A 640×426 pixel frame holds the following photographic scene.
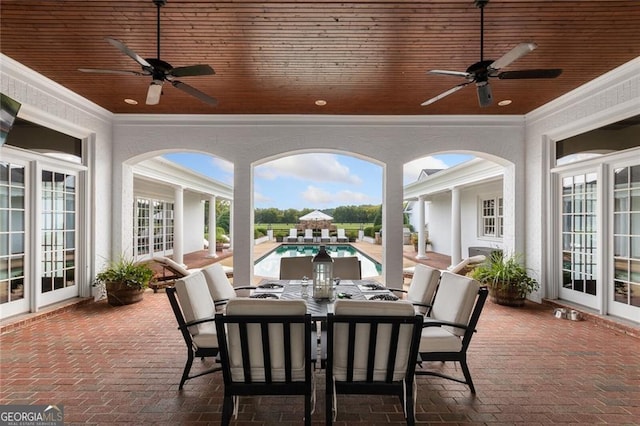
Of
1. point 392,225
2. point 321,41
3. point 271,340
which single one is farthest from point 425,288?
point 321,41

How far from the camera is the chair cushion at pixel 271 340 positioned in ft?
6.53

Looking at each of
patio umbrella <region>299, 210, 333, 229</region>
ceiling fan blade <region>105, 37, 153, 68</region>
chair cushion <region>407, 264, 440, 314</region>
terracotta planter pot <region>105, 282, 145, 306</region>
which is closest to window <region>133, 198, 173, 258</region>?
terracotta planter pot <region>105, 282, 145, 306</region>

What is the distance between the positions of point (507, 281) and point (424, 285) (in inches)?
109

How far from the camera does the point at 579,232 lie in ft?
16.5

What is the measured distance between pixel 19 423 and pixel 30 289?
2774 mm

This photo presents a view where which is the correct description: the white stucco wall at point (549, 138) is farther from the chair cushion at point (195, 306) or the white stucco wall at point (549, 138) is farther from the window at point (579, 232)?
the chair cushion at point (195, 306)

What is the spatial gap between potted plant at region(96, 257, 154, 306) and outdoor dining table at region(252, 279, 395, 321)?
2.80 metres

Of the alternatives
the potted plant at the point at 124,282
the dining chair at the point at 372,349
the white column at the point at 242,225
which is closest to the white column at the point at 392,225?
the white column at the point at 242,225

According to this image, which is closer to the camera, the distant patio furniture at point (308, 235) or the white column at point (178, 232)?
the white column at point (178, 232)

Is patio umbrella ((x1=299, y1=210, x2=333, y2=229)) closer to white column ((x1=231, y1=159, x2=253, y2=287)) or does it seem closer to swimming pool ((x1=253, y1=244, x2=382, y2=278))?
swimming pool ((x1=253, y1=244, x2=382, y2=278))

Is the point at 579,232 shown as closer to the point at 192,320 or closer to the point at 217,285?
the point at 217,285

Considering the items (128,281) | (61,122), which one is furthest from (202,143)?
(128,281)

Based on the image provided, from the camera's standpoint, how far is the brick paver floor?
2.41m

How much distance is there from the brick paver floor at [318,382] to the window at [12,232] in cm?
59
